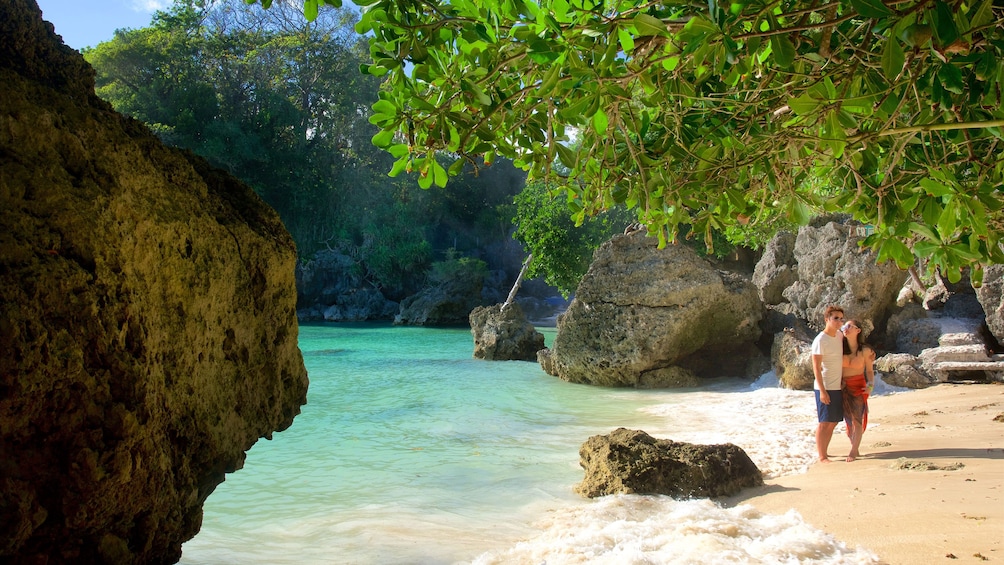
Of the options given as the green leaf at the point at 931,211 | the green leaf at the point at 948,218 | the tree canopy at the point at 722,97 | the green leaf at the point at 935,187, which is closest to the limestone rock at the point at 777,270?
the tree canopy at the point at 722,97

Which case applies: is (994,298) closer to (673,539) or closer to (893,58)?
(673,539)

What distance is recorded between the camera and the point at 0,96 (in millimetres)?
1871

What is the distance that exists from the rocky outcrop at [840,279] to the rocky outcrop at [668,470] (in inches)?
271

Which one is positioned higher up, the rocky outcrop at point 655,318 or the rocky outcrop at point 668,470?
the rocky outcrop at point 655,318

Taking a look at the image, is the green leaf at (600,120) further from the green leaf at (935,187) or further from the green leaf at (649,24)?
the green leaf at (935,187)

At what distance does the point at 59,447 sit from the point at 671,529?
335 centimetres

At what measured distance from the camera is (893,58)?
1672 mm

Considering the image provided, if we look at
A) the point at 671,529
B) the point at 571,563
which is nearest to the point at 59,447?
the point at 571,563

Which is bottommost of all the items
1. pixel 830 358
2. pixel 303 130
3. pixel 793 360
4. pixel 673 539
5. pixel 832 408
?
pixel 673 539

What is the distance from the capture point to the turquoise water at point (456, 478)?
4426 millimetres

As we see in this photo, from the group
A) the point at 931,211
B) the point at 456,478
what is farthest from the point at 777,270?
the point at 931,211

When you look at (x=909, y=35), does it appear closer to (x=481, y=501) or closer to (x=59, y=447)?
(x=59, y=447)

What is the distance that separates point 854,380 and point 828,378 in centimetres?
24

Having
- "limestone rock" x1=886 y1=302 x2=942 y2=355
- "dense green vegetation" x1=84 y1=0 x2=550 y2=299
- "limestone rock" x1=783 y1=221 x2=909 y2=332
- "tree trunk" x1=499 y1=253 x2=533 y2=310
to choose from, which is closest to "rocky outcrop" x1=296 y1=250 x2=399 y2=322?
"dense green vegetation" x1=84 y1=0 x2=550 y2=299
